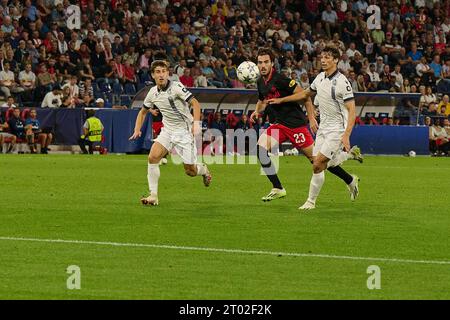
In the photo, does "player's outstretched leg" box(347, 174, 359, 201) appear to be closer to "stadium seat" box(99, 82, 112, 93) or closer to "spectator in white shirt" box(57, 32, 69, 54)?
"stadium seat" box(99, 82, 112, 93)

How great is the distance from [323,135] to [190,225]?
322 centimetres

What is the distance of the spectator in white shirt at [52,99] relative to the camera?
1399 inches

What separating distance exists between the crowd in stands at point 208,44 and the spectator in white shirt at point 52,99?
3cm

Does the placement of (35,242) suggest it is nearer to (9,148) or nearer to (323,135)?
(323,135)

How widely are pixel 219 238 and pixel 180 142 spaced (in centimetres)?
474

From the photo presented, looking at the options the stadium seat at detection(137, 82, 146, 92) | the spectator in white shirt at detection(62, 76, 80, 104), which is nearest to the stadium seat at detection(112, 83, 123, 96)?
the stadium seat at detection(137, 82, 146, 92)

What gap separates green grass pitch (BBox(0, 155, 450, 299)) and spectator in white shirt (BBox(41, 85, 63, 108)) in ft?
38.8

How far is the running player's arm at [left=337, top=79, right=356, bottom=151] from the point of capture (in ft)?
52.9

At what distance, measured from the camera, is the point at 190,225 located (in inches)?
572

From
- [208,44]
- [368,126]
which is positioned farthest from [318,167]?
[208,44]

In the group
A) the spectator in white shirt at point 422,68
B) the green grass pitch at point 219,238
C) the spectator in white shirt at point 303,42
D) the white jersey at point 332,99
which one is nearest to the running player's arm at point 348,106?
the white jersey at point 332,99

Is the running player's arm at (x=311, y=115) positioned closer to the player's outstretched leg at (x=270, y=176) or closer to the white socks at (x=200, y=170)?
the player's outstretched leg at (x=270, y=176)

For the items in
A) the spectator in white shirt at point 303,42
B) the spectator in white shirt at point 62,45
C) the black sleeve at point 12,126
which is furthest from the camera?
the spectator in white shirt at point 303,42

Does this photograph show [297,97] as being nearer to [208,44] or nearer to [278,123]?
[278,123]
